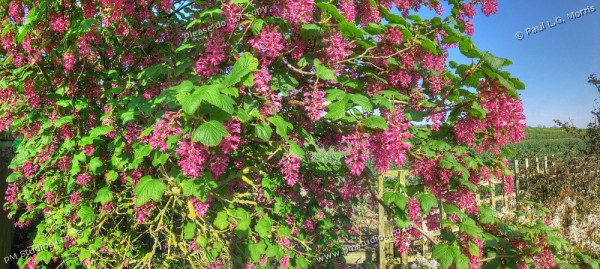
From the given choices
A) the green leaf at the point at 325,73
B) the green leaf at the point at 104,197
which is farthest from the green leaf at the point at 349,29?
the green leaf at the point at 104,197

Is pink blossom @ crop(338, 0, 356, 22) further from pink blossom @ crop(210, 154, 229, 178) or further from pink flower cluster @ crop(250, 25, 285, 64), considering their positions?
pink blossom @ crop(210, 154, 229, 178)

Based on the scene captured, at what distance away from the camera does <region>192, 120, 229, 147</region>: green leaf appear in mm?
1963

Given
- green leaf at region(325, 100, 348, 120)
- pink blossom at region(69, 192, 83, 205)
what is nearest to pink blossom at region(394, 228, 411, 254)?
green leaf at region(325, 100, 348, 120)

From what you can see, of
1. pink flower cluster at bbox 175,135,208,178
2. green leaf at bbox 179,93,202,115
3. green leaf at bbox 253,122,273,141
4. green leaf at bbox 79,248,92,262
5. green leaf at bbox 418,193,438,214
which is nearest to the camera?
green leaf at bbox 179,93,202,115

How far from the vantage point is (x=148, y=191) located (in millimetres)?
2658

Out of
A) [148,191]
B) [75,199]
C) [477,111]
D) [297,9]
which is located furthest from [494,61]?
[75,199]

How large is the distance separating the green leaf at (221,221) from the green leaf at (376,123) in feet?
4.41

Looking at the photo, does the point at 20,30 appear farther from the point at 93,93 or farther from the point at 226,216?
the point at 226,216

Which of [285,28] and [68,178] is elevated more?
[285,28]

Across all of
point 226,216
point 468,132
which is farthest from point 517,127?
point 226,216

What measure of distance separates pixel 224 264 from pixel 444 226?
1.93 m

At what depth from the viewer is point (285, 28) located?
2.75m

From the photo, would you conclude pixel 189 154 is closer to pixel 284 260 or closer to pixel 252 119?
pixel 252 119

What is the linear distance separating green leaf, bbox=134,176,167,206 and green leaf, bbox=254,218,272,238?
855mm
